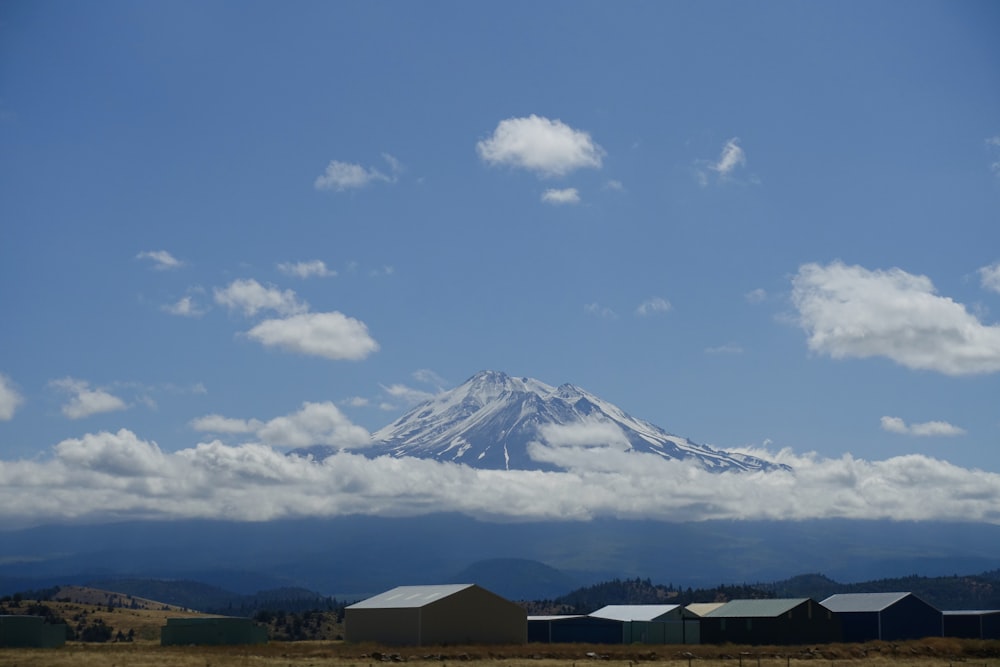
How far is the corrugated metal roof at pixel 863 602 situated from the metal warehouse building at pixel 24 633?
5542cm

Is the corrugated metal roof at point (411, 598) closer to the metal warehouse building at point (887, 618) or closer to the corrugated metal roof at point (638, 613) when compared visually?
the corrugated metal roof at point (638, 613)

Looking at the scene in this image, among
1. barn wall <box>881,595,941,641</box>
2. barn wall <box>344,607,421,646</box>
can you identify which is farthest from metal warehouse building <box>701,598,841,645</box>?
barn wall <box>344,607,421,646</box>

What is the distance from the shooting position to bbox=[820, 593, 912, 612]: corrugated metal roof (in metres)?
94.8

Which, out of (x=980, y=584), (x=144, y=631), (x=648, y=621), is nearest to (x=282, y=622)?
(x=144, y=631)

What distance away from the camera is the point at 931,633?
96438 mm

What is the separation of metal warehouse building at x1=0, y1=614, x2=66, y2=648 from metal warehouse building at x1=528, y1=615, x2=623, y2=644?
35743mm

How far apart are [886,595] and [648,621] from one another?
2021cm

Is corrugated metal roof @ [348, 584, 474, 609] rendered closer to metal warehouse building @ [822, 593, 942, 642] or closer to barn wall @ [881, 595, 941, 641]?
metal warehouse building @ [822, 593, 942, 642]

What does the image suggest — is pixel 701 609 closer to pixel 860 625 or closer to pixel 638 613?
pixel 638 613

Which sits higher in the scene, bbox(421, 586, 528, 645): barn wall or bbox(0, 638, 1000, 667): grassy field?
bbox(421, 586, 528, 645): barn wall

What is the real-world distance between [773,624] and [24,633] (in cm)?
4878

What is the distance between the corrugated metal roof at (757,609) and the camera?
87.5 meters

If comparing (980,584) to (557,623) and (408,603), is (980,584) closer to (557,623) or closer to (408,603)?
(557,623)

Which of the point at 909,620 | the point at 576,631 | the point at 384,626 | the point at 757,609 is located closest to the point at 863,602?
the point at 909,620
